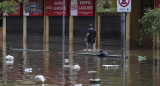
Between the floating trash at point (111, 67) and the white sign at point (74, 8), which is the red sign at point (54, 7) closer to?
the white sign at point (74, 8)

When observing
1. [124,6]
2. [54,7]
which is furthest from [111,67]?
[54,7]

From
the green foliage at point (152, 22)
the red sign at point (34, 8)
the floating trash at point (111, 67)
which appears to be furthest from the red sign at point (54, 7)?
the floating trash at point (111, 67)

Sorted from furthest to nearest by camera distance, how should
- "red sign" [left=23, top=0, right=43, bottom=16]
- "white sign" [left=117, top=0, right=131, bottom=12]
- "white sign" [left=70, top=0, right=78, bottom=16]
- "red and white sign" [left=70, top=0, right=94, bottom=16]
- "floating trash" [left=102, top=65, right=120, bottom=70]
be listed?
"red sign" [left=23, top=0, right=43, bottom=16]
"white sign" [left=70, top=0, right=78, bottom=16]
"red and white sign" [left=70, top=0, right=94, bottom=16]
"floating trash" [left=102, top=65, right=120, bottom=70]
"white sign" [left=117, top=0, right=131, bottom=12]

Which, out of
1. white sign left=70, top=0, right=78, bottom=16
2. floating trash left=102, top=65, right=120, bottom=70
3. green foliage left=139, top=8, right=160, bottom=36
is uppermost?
white sign left=70, top=0, right=78, bottom=16

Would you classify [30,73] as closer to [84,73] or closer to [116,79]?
[84,73]

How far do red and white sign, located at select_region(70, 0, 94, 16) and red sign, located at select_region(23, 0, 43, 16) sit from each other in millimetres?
4042

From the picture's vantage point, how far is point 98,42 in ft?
114

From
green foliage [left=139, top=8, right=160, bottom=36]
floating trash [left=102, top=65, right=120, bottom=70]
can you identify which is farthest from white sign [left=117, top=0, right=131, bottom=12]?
green foliage [left=139, top=8, right=160, bottom=36]

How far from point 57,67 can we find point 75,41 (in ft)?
65.6

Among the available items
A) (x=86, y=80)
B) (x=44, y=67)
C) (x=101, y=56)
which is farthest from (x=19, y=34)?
(x=86, y=80)

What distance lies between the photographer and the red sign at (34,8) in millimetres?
39312

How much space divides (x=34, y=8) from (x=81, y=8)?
5949 millimetres

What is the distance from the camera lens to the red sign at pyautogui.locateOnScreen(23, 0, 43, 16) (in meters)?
39.3

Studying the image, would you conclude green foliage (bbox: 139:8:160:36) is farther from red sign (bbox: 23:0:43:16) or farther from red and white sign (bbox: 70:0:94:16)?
red sign (bbox: 23:0:43:16)
